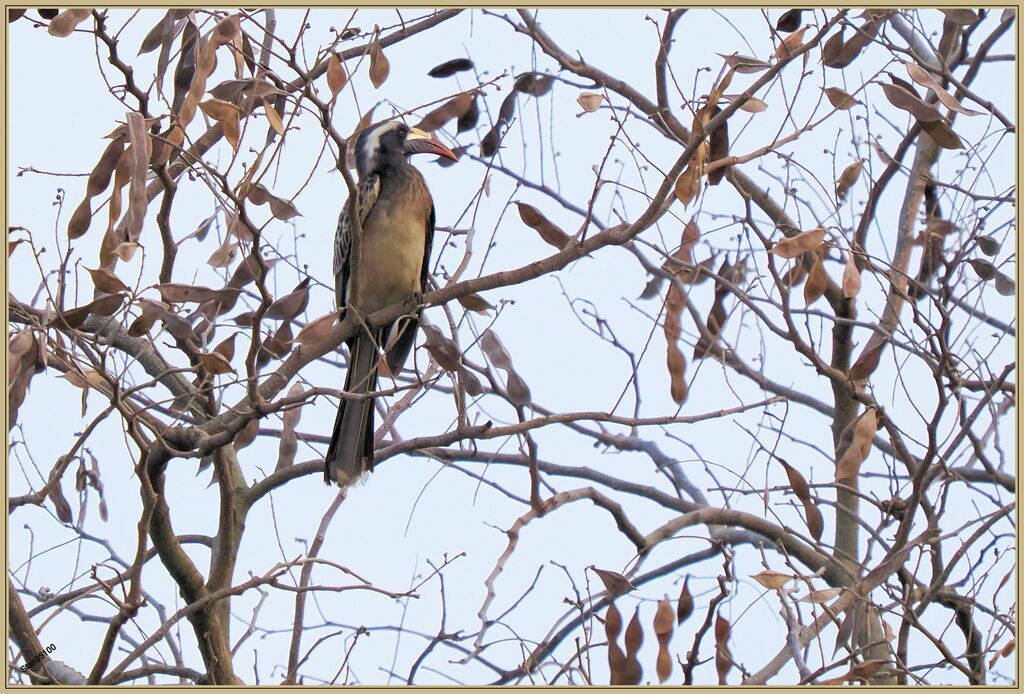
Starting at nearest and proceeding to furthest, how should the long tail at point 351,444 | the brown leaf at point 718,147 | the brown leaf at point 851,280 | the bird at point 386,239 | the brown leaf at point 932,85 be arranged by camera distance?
the brown leaf at point 932,85, the brown leaf at point 851,280, the brown leaf at point 718,147, the long tail at point 351,444, the bird at point 386,239

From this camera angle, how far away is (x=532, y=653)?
2584 millimetres

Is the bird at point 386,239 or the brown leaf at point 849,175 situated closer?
the brown leaf at point 849,175

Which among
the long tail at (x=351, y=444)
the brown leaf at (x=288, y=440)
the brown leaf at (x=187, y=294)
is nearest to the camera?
the brown leaf at (x=187, y=294)

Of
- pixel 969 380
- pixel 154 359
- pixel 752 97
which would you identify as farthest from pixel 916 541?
pixel 154 359

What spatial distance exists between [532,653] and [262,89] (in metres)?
1.37

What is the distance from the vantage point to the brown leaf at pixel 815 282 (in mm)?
2771

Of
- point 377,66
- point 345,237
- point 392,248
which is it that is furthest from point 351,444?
point 377,66

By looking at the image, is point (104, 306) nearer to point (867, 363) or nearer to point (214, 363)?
point (214, 363)

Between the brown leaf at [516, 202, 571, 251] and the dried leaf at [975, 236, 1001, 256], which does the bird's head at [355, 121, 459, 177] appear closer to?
the brown leaf at [516, 202, 571, 251]

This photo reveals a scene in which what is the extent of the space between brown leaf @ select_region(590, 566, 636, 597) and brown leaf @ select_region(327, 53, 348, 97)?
3.84ft

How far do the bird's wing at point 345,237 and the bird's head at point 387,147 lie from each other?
132mm

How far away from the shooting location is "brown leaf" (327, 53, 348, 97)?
7.01 feet

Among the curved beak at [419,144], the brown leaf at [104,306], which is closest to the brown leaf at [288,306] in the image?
the brown leaf at [104,306]

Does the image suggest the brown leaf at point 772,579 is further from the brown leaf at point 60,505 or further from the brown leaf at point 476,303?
the brown leaf at point 60,505
